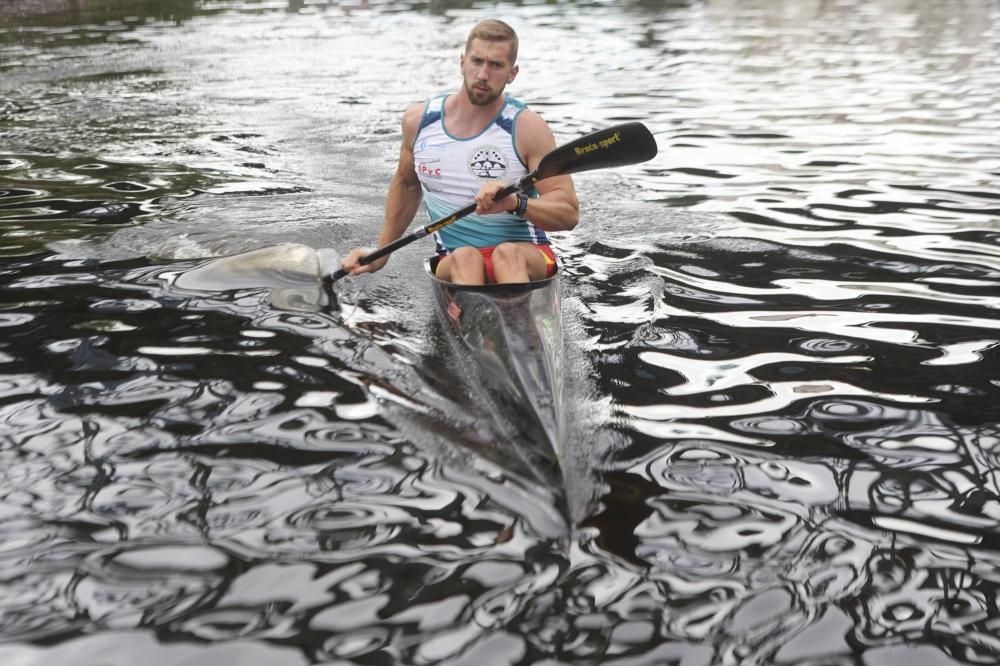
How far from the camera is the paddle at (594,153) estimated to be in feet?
17.4

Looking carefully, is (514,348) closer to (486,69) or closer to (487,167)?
(487,167)

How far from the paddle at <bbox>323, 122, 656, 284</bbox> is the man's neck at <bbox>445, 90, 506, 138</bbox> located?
1.72 ft

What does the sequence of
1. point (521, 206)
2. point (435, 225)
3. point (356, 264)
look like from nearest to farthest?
point (521, 206) → point (435, 225) → point (356, 264)

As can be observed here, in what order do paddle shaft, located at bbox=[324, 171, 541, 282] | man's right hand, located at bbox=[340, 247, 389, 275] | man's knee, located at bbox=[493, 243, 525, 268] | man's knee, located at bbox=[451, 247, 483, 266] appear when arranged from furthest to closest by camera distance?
man's right hand, located at bbox=[340, 247, 389, 275] → man's knee, located at bbox=[451, 247, 483, 266] → man's knee, located at bbox=[493, 243, 525, 268] → paddle shaft, located at bbox=[324, 171, 541, 282]

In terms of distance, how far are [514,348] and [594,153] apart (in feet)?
4.57

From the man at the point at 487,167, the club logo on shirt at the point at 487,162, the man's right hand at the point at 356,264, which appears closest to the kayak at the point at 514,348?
the man at the point at 487,167

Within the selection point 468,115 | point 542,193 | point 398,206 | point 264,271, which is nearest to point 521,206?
point 542,193

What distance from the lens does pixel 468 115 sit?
19.0 ft

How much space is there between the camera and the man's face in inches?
215

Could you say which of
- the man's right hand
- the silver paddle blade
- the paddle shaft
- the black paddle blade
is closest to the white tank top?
the paddle shaft

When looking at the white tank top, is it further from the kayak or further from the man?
the kayak

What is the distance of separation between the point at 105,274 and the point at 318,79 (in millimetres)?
10457

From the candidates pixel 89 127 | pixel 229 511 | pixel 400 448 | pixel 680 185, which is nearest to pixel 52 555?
pixel 229 511

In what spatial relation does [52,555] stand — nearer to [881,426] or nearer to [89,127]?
Answer: [881,426]
